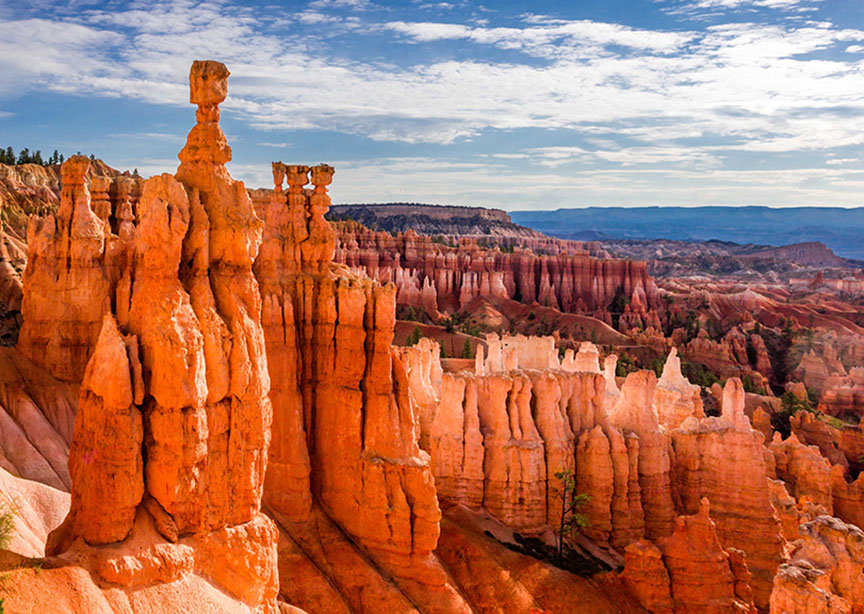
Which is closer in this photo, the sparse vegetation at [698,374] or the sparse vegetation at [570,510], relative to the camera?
the sparse vegetation at [570,510]

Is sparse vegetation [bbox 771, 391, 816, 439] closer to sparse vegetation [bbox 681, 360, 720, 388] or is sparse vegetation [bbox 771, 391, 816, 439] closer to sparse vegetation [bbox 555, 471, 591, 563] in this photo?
sparse vegetation [bbox 681, 360, 720, 388]

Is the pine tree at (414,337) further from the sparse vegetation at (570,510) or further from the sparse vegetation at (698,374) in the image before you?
the sparse vegetation at (570,510)

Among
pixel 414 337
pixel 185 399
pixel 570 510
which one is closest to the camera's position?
pixel 185 399

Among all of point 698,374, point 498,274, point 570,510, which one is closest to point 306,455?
point 570,510

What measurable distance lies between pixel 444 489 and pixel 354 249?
6666cm

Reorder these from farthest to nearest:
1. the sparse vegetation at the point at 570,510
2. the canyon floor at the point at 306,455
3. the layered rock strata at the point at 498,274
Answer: the layered rock strata at the point at 498,274, the sparse vegetation at the point at 570,510, the canyon floor at the point at 306,455

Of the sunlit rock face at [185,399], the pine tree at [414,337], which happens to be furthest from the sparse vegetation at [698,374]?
the sunlit rock face at [185,399]

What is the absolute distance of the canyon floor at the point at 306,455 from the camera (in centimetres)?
1046

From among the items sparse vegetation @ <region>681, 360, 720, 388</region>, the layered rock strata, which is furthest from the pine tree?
sparse vegetation @ <region>681, 360, 720, 388</region>

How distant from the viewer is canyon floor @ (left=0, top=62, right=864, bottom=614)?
1046 centimetres

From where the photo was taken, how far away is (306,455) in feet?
56.6

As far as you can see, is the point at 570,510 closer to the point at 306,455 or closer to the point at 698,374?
the point at 306,455

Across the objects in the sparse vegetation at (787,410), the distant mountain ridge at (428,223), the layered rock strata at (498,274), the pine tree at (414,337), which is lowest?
the sparse vegetation at (787,410)

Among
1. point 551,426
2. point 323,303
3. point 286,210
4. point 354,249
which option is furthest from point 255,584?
point 354,249
